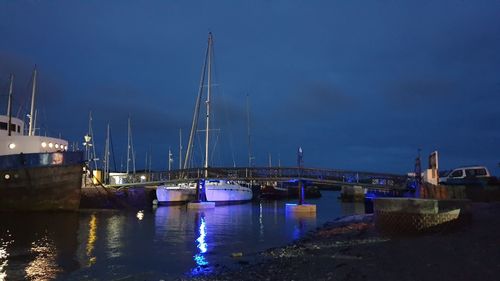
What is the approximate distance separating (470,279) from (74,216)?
36.7 metres

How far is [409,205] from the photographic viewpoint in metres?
18.8

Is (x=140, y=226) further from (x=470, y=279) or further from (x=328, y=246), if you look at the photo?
(x=470, y=279)

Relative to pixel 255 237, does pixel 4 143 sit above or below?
above

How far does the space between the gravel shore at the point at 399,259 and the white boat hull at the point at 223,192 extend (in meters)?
50.2

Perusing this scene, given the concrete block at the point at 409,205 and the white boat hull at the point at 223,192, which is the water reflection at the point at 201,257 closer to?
the concrete block at the point at 409,205

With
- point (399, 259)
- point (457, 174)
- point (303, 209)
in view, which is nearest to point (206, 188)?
point (303, 209)

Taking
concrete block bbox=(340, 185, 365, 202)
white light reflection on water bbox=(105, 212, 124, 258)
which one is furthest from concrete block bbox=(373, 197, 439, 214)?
concrete block bbox=(340, 185, 365, 202)

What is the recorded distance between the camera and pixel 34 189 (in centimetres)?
3962

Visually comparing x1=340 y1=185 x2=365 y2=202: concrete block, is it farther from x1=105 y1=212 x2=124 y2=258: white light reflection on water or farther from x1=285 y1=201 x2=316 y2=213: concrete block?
x1=105 y1=212 x2=124 y2=258: white light reflection on water

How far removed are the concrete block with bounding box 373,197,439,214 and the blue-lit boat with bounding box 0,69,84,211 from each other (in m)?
30.8

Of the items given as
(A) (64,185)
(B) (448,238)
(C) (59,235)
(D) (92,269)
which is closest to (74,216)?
(A) (64,185)

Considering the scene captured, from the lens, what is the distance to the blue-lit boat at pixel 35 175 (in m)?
39.0

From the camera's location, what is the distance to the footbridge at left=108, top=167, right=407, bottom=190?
168 feet

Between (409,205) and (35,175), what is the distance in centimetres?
3286
